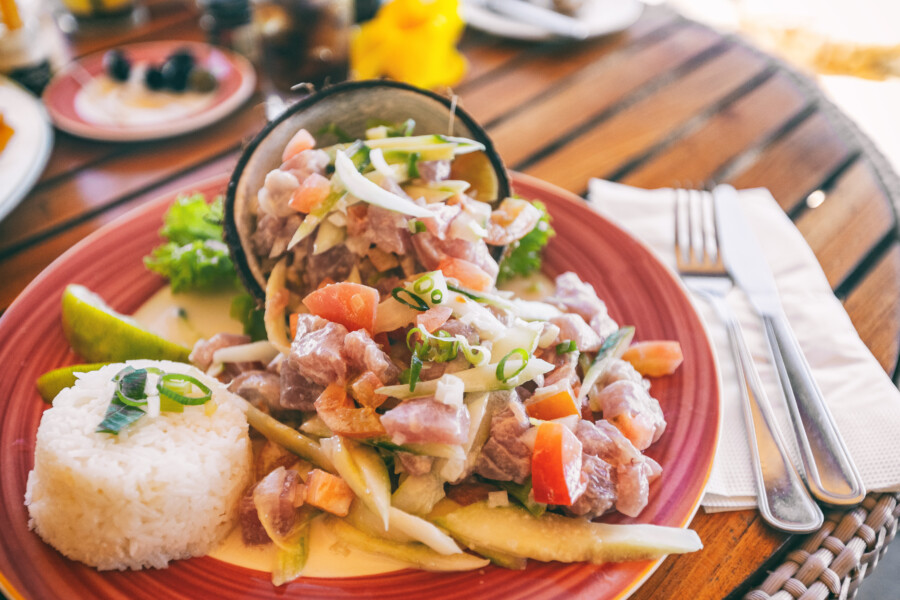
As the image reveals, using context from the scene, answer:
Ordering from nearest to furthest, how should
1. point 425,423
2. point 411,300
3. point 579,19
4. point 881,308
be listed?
point 425,423 → point 411,300 → point 881,308 → point 579,19

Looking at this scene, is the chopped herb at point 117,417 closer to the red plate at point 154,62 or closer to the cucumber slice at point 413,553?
the cucumber slice at point 413,553

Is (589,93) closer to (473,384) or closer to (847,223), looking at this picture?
(847,223)

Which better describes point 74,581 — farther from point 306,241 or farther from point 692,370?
point 692,370

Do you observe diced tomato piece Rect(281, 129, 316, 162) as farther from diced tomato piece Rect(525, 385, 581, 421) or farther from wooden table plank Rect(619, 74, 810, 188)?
wooden table plank Rect(619, 74, 810, 188)

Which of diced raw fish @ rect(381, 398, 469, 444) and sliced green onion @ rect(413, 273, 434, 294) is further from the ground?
sliced green onion @ rect(413, 273, 434, 294)

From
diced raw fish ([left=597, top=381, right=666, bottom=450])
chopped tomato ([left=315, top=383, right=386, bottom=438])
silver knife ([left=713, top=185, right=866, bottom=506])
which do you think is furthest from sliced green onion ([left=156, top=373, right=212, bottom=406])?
silver knife ([left=713, top=185, right=866, bottom=506])

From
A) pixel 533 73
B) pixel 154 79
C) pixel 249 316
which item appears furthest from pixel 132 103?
pixel 533 73
